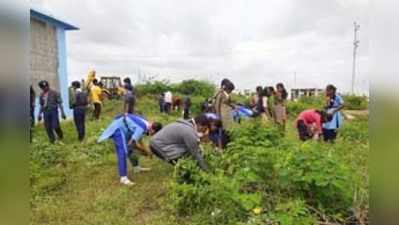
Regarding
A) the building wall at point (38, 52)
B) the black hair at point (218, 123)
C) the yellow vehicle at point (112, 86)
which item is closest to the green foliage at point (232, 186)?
the black hair at point (218, 123)

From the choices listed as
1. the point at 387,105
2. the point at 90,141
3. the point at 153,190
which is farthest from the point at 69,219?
the point at 387,105

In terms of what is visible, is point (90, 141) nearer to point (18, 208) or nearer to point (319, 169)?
point (319, 169)

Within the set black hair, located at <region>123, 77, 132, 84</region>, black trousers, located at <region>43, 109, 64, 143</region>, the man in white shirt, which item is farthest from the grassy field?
the man in white shirt

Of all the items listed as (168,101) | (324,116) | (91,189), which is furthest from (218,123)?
(168,101)

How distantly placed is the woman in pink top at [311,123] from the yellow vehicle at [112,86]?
2.03 metres

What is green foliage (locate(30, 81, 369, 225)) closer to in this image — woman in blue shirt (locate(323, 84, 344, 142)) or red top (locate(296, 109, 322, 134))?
woman in blue shirt (locate(323, 84, 344, 142))

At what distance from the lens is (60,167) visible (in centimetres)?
518

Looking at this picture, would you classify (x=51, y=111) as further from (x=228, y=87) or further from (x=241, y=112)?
(x=241, y=112)

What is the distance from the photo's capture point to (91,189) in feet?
14.5

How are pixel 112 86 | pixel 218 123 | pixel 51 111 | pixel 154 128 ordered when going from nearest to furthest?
1. pixel 154 128
2. pixel 218 123
3. pixel 51 111
4. pixel 112 86

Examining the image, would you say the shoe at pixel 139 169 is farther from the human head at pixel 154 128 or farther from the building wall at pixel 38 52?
A: the building wall at pixel 38 52

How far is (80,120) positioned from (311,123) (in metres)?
3.01

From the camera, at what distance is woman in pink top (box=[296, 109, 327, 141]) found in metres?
5.14

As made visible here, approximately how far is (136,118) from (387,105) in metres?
3.68
